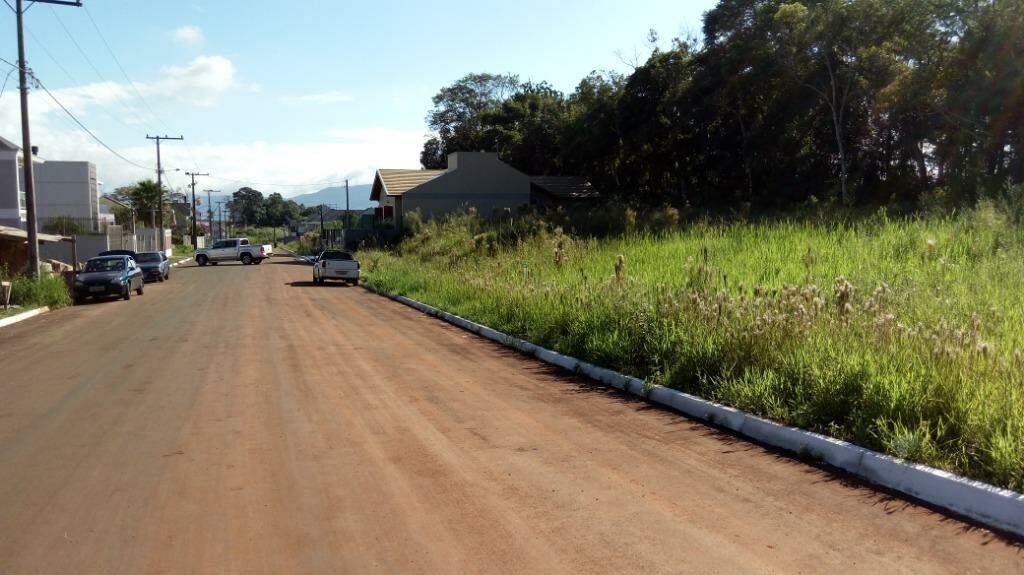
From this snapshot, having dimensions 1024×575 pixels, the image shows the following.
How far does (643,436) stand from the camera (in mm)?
7133

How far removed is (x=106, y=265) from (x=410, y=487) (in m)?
25.5

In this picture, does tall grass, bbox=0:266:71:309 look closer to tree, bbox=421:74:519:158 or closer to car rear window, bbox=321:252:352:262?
car rear window, bbox=321:252:352:262

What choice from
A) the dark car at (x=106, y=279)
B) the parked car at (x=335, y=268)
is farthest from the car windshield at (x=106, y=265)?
the parked car at (x=335, y=268)

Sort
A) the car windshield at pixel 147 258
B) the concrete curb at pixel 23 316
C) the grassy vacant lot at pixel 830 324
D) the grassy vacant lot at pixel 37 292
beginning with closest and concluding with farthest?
the grassy vacant lot at pixel 830 324 < the concrete curb at pixel 23 316 < the grassy vacant lot at pixel 37 292 < the car windshield at pixel 147 258

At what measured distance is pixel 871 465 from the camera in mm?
5789

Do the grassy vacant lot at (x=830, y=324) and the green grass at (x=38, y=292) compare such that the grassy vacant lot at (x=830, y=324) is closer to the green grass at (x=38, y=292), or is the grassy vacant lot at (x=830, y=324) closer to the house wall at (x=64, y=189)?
the green grass at (x=38, y=292)

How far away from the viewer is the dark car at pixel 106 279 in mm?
25406

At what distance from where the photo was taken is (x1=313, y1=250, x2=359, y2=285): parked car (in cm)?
3272

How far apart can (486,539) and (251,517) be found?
1566 millimetres

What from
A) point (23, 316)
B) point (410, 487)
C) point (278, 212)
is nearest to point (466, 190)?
point (23, 316)

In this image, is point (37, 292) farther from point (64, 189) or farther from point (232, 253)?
point (64, 189)

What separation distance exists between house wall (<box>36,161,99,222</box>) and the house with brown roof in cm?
2743

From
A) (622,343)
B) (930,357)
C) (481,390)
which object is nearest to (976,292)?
(930,357)

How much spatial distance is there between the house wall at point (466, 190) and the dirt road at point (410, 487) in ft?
140
